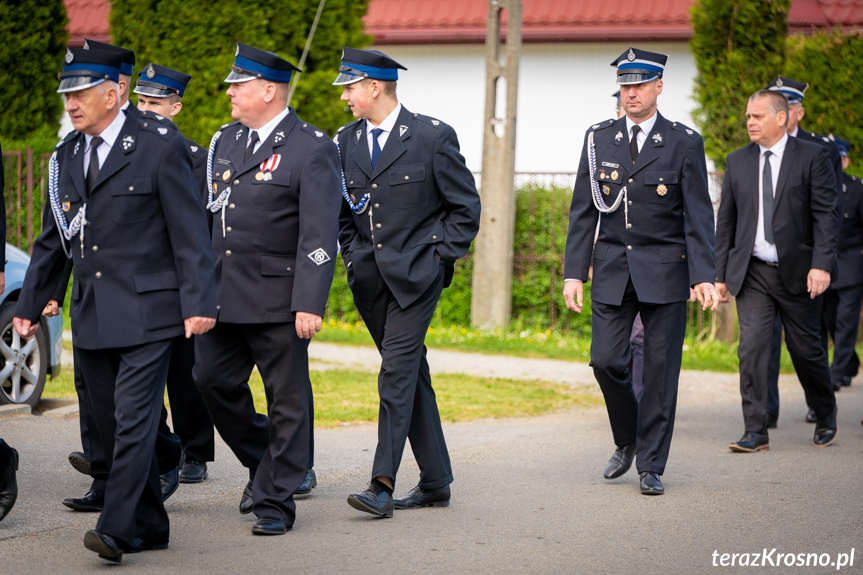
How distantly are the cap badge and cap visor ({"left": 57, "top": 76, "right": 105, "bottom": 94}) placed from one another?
44.9 inches

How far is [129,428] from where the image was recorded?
15.0 feet

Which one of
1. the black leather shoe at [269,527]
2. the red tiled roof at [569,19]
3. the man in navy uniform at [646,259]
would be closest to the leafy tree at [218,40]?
the red tiled roof at [569,19]

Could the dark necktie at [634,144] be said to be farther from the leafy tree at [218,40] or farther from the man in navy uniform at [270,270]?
the leafy tree at [218,40]

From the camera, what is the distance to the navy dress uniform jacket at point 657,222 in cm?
627

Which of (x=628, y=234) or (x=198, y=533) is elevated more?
(x=628, y=234)

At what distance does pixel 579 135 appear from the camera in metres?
19.5

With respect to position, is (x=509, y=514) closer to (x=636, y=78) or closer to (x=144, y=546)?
(x=144, y=546)

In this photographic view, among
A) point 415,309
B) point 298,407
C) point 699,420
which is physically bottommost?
point 699,420

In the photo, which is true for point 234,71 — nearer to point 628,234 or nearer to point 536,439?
point 628,234

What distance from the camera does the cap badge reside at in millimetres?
5102

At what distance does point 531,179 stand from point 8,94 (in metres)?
6.68

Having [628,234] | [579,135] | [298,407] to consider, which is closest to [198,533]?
[298,407]

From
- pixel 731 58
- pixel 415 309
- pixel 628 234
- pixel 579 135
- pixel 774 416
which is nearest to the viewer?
pixel 415 309

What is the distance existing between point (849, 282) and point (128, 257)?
7.78 meters
